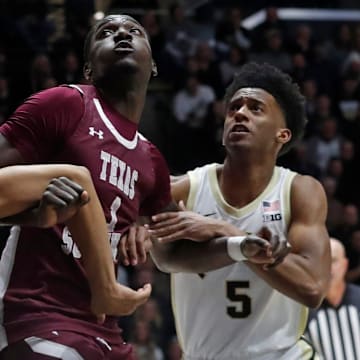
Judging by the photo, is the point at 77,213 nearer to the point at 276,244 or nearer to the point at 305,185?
the point at 276,244

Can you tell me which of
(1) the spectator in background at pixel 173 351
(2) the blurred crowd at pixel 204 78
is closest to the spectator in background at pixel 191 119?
(2) the blurred crowd at pixel 204 78

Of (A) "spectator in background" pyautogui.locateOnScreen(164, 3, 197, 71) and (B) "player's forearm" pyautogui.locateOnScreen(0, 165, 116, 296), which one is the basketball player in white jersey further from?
(A) "spectator in background" pyautogui.locateOnScreen(164, 3, 197, 71)

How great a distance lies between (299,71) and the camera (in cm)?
1194

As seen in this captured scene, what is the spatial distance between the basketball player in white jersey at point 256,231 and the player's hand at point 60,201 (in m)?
1.39

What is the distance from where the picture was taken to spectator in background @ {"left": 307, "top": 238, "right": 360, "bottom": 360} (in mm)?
5957

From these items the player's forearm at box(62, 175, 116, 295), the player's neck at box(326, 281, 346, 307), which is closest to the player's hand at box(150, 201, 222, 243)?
the player's forearm at box(62, 175, 116, 295)

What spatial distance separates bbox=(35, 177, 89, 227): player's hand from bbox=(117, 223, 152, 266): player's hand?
0.53 metres

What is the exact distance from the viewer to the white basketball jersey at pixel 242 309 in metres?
4.64

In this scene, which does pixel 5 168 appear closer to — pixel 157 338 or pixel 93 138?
pixel 93 138

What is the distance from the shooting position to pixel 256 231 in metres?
4.64

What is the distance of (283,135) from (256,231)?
1.65 feet

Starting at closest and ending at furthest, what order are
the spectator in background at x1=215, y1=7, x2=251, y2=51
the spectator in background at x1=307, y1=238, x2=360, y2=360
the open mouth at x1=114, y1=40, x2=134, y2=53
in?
the open mouth at x1=114, y1=40, x2=134, y2=53 < the spectator in background at x1=307, y1=238, x2=360, y2=360 < the spectator in background at x1=215, y1=7, x2=251, y2=51

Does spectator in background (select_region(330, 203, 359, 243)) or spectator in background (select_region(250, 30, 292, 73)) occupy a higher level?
spectator in background (select_region(250, 30, 292, 73))

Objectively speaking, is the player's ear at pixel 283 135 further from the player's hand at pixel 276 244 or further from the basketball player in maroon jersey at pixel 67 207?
the basketball player in maroon jersey at pixel 67 207
